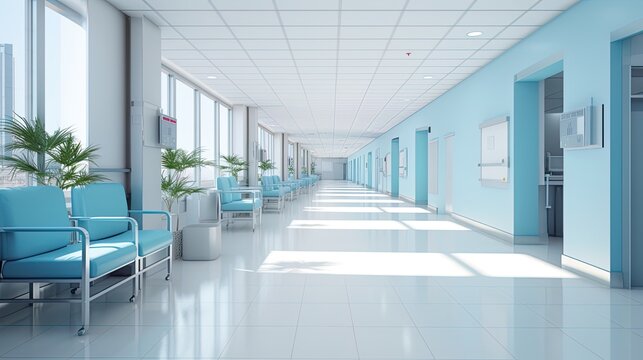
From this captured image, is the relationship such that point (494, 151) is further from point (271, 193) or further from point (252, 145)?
point (252, 145)

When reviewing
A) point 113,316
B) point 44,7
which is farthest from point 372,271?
point 44,7

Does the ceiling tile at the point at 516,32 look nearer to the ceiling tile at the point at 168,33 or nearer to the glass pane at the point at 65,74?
the ceiling tile at the point at 168,33

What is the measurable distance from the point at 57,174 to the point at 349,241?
3858 millimetres

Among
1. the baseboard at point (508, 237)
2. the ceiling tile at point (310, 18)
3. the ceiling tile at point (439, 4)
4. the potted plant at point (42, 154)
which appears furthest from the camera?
the baseboard at point (508, 237)

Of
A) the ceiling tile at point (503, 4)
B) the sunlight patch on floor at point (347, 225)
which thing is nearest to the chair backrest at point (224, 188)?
the sunlight patch on floor at point (347, 225)

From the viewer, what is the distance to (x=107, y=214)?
3.70 meters

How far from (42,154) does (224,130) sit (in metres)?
7.33

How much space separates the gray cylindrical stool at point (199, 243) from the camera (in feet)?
16.2

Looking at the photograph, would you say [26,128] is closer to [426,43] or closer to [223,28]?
[223,28]

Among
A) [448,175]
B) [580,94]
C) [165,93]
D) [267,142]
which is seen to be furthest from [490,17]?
[267,142]

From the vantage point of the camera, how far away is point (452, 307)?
10.6ft

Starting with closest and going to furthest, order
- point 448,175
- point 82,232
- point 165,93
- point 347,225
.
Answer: point 82,232, point 165,93, point 347,225, point 448,175

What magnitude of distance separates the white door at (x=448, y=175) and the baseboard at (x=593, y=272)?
485cm

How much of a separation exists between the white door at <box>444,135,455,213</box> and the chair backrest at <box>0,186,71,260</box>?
7567mm
